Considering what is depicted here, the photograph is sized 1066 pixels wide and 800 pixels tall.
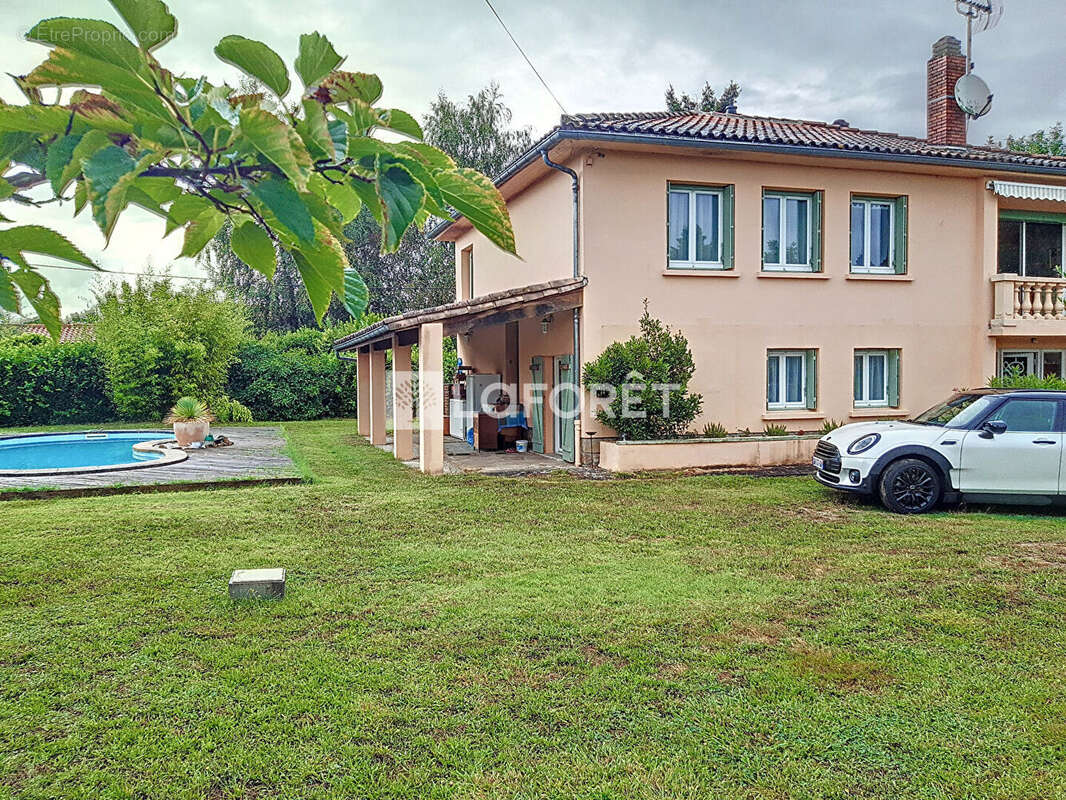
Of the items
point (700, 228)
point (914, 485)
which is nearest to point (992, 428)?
point (914, 485)

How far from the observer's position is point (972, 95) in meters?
18.7

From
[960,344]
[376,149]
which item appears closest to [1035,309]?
[960,344]

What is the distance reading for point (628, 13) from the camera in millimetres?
14086

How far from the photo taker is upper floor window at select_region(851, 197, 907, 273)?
17094 millimetres

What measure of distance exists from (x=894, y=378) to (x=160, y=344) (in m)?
20.2

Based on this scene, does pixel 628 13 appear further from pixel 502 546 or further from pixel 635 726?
pixel 635 726

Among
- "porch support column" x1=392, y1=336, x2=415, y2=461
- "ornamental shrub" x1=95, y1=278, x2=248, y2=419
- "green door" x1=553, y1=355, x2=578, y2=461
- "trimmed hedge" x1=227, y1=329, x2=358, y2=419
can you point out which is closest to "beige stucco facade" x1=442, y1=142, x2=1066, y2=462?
"green door" x1=553, y1=355, x2=578, y2=461

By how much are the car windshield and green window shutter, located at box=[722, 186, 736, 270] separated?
5435 mm

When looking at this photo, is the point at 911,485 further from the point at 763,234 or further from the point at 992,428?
the point at 763,234

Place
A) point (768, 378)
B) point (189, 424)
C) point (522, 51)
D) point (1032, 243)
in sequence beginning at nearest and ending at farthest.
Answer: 1. point (522, 51)
2. point (768, 378)
3. point (189, 424)
4. point (1032, 243)

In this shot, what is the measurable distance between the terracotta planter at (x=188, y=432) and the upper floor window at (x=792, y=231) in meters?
13.4

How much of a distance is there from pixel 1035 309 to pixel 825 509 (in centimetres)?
1044

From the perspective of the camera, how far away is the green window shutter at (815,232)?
16.7 m

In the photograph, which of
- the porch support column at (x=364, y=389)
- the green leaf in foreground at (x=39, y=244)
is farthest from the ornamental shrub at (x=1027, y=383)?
the green leaf in foreground at (x=39, y=244)
